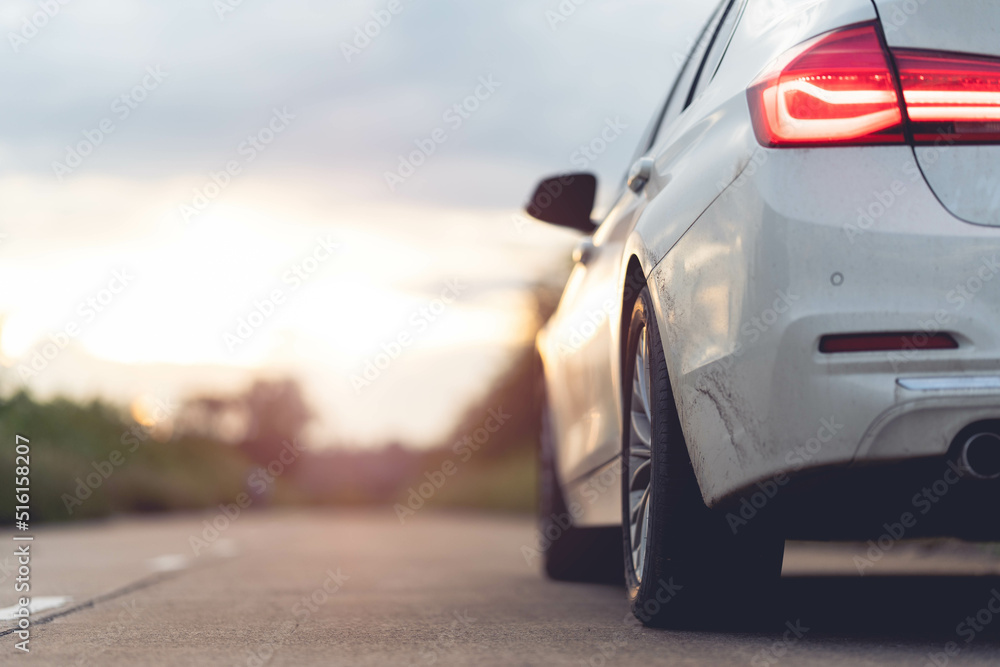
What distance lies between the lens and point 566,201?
17.1 feet

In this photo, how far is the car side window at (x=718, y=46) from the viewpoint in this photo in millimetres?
3525

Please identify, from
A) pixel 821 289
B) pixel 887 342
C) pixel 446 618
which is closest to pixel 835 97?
pixel 821 289

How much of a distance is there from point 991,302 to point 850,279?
0.29 m

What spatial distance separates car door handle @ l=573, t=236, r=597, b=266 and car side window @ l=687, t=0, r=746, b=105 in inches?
46.6

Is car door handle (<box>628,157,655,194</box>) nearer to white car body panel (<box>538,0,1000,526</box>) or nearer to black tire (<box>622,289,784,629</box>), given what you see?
black tire (<box>622,289,784,629</box>)

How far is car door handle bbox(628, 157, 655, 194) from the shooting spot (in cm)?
379

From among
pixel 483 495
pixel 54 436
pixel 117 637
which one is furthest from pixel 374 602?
pixel 483 495

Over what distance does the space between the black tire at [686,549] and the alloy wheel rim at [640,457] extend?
0.15 meters

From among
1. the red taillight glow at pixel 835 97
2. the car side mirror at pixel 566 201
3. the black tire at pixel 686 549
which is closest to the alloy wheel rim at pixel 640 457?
the black tire at pixel 686 549

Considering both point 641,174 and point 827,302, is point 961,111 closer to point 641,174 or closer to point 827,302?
point 827,302

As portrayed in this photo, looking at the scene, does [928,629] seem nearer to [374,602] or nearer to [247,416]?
[374,602]

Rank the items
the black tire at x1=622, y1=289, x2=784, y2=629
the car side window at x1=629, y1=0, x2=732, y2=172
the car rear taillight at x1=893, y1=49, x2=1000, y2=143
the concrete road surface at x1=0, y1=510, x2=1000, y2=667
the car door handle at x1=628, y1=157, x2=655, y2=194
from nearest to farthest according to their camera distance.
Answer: the car rear taillight at x1=893, y1=49, x2=1000, y2=143 < the concrete road surface at x1=0, y1=510, x2=1000, y2=667 < the black tire at x1=622, y1=289, x2=784, y2=629 < the car door handle at x1=628, y1=157, x2=655, y2=194 < the car side window at x1=629, y1=0, x2=732, y2=172

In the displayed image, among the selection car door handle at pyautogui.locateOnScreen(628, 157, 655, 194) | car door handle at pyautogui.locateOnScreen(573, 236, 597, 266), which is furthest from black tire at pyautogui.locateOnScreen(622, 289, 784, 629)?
car door handle at pyautogui.locateOnScreen(573, 236, 597, 266)

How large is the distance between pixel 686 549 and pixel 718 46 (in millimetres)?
1518
